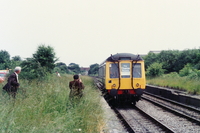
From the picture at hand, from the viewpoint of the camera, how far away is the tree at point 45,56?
18.7 meters

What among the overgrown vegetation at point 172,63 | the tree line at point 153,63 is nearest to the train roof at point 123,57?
the tree line at point 153,63

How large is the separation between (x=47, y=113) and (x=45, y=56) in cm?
1398

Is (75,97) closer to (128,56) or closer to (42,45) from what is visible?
(128,56)

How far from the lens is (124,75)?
41.1ft

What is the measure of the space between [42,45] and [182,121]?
13376mm

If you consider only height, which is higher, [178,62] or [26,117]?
[178,62]

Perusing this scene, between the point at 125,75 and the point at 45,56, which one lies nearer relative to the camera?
the point at 125,75

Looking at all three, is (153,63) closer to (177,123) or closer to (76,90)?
(177,123)

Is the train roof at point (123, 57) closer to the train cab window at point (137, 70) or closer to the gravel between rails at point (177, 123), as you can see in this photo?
the train cab window at point (137, 70)

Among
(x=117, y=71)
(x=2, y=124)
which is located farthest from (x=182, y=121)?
(x=2, y=124)

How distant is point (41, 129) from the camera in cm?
390

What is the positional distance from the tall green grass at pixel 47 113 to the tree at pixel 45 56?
11157mm

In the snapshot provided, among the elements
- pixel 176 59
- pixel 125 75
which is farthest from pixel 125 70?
pixel 176 59

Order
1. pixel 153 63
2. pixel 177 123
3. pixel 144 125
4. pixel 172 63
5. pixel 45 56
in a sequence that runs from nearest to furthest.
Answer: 1. pixel 144 125
2. pixel 177 123
3. pixel 45 56
4. pixel 153 63
5. pixel 172 63
